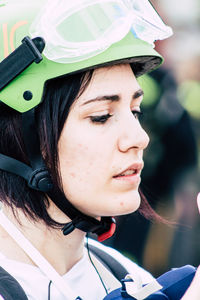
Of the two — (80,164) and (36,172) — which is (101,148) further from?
(36,172)

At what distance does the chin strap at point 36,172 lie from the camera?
1893mm

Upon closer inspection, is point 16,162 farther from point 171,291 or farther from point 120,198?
point 171,291

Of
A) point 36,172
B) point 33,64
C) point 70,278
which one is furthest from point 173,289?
point 33,64

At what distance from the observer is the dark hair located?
1863mm

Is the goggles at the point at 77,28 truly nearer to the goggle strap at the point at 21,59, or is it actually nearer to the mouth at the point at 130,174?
the goggle strap at the point at 21,59

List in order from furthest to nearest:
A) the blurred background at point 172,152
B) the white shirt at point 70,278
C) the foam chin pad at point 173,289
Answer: the blurred background at point 172,152
the white shirt at point 70,278
the foam chin pad at point 173,289

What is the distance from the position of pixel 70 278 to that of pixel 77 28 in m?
0.87

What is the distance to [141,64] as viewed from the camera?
212cm

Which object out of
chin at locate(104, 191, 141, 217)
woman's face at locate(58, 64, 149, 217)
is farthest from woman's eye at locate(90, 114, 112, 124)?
chin at locate(104, 191, 141, 217)

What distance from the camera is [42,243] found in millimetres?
1936

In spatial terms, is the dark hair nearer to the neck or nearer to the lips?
the neck

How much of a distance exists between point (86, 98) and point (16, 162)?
331mm

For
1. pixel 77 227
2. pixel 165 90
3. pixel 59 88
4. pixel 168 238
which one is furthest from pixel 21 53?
pixel 168 238

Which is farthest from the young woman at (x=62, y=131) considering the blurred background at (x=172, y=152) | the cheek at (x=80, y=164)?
the blurred background at (x=172, y=152)
